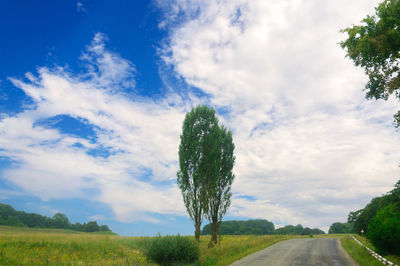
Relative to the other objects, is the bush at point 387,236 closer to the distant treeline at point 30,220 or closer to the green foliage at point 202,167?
the green foliage at point 202,167

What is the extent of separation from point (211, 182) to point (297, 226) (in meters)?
137

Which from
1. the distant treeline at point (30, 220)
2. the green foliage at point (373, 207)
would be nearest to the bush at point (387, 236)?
the green foliage at point (373, 207)

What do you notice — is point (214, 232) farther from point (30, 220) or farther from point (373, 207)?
point (30, 220)

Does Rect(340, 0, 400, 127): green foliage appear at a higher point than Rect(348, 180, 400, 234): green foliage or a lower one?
higher

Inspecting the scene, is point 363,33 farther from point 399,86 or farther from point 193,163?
point 193,163

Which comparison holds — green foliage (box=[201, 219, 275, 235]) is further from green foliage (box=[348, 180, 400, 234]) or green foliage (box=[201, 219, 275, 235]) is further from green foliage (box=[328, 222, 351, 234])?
green foliage (box=[348, 180, 400, 234])

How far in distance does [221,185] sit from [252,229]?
86.2m

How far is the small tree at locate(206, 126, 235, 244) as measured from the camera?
27.4 meters

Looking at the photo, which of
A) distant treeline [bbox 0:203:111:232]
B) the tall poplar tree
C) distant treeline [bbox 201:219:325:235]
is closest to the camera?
the tall poplar tree

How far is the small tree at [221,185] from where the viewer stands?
27438 millimetres

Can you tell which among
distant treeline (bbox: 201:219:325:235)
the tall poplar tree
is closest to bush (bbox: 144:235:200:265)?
the tall poplar tree

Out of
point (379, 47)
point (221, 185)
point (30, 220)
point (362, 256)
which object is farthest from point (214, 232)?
point (30, 220)

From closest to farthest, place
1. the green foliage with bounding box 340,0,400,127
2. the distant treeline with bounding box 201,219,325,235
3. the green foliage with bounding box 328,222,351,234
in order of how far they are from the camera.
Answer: the green foliage with bounding box 340,0,400,127
the distant treeline with bounding box 201,219,325,235
the green foliage with bounding box 328,222,351,234

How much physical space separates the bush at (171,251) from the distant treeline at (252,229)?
7837cm
